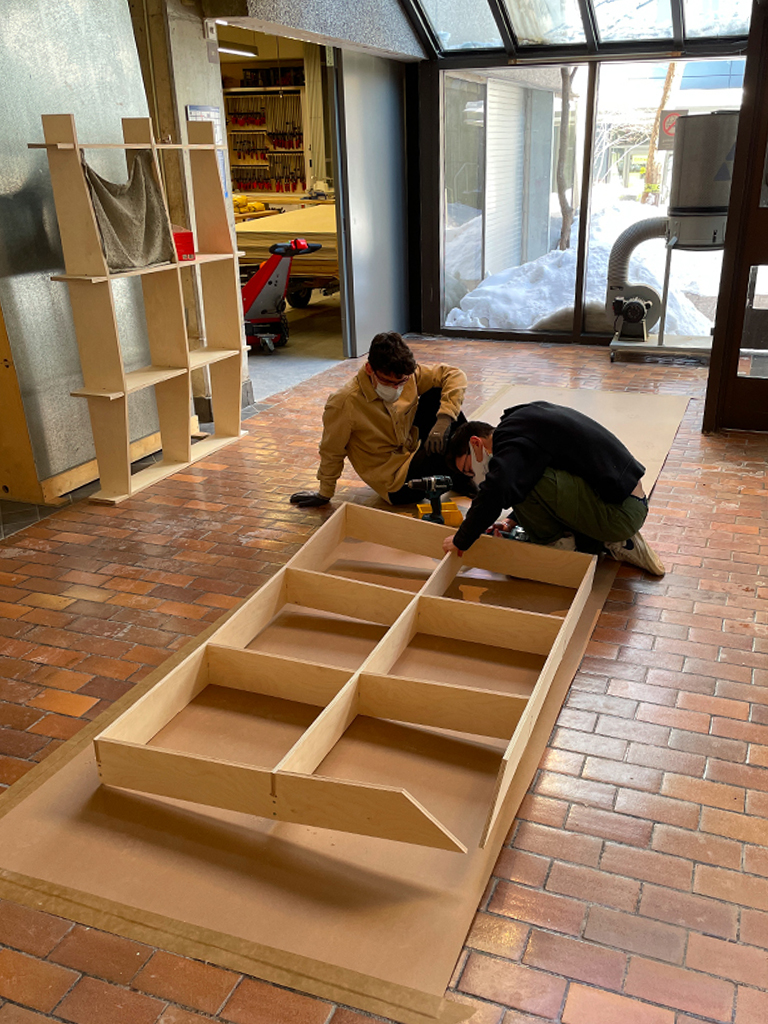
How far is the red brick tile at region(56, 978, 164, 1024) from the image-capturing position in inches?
65.7

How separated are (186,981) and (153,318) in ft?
A: 11.4

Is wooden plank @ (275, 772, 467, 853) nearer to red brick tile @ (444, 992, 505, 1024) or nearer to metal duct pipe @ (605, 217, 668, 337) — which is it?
red brick tile @ (444, 992, 505, 1024)

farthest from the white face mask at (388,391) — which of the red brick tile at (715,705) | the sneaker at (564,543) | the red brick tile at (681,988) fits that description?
the red brick tile at (681,988)

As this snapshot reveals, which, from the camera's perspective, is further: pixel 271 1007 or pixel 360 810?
pixel 360 810

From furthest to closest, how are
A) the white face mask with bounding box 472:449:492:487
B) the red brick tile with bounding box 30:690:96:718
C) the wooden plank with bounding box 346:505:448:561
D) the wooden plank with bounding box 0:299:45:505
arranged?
the wooden plank with bounding box 0:299:45:505 → the wooden plank with bounding box 346:505:448:561 → the white face mask with bounding box 472:449:492:487 → the red brick tile with bounding box 30:690:96:718

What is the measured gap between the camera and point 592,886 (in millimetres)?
1943

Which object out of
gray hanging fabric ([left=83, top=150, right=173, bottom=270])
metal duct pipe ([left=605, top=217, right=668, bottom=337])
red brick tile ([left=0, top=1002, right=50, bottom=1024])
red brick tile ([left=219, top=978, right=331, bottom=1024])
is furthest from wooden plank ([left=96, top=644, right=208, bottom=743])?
metal duct pipe ([left=605, top=217, right=668, bottom=337])

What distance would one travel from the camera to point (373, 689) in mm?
2414

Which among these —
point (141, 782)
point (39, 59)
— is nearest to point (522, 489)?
point (141, 782)

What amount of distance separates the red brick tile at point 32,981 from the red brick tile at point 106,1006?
1.1 inches

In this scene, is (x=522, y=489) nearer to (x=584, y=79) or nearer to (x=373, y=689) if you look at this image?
(x=373, y=689)

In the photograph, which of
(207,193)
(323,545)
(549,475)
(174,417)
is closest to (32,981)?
(323,545)

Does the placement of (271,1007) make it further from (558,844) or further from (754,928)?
(754,928)

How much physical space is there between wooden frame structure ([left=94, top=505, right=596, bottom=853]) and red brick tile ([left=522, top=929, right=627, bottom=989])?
0.24 metres
